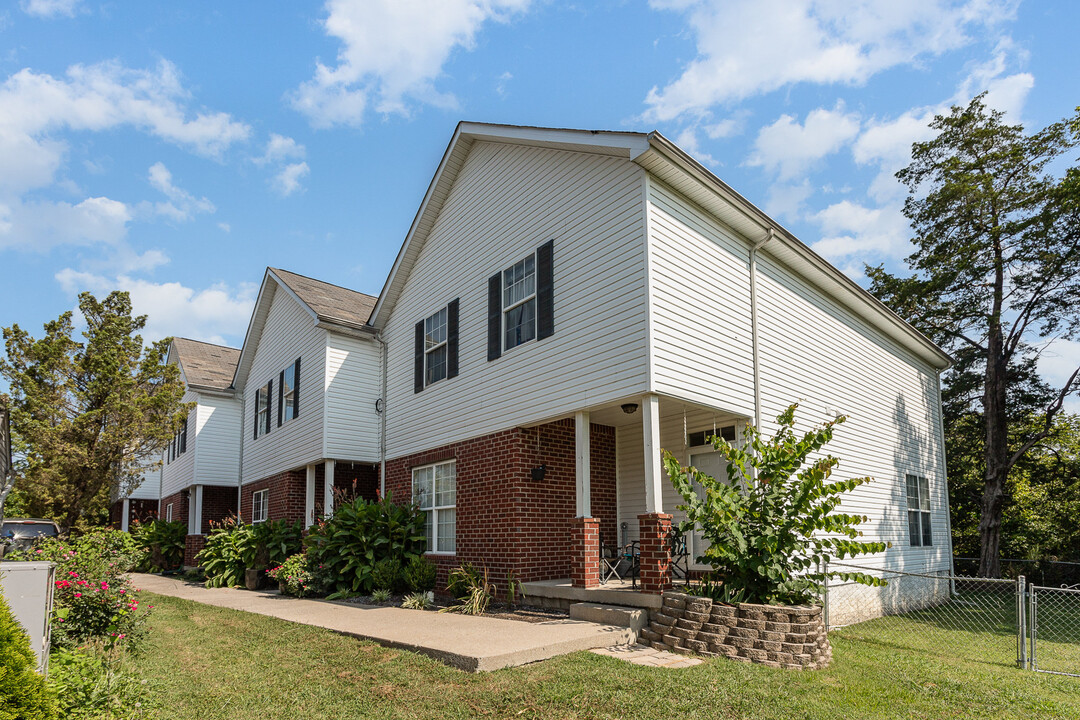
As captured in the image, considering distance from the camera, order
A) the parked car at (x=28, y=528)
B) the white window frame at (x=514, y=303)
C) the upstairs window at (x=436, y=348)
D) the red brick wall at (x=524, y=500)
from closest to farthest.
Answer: the red brick wall at (x=524, y=500), the white window frame at (x=514, y=303), the upstairs window at (x=436, y=348), the parked car at (x=28, y=528)

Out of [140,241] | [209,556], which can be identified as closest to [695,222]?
[140,241]

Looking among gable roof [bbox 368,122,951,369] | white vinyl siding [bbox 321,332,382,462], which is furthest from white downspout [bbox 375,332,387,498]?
gable roof [bbox 368,122,951,369]

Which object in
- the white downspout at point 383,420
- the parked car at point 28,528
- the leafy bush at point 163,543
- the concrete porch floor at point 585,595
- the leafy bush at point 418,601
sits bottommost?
the leafy bush at point 163,543

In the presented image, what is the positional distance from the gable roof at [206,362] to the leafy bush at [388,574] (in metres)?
12.9

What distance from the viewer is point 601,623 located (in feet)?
27.5

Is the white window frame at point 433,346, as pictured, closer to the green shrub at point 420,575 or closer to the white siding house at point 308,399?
the white siding house at point 308,399

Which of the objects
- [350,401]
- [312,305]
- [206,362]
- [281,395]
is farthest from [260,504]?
[206,362]

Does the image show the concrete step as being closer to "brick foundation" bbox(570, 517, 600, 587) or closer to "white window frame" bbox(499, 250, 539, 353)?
"brick foundation" bbox(570, 517, 600, 587)

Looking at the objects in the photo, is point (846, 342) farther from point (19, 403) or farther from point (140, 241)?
point (19, 403)

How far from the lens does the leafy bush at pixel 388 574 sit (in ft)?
40.6

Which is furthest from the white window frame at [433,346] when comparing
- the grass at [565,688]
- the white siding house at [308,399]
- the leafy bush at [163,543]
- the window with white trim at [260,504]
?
the leafy bush at [163,543]

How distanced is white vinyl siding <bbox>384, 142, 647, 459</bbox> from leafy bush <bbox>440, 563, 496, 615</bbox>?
228 cm

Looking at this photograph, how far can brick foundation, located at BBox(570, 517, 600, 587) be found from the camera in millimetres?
9180

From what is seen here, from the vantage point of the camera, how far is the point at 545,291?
35.3ft
